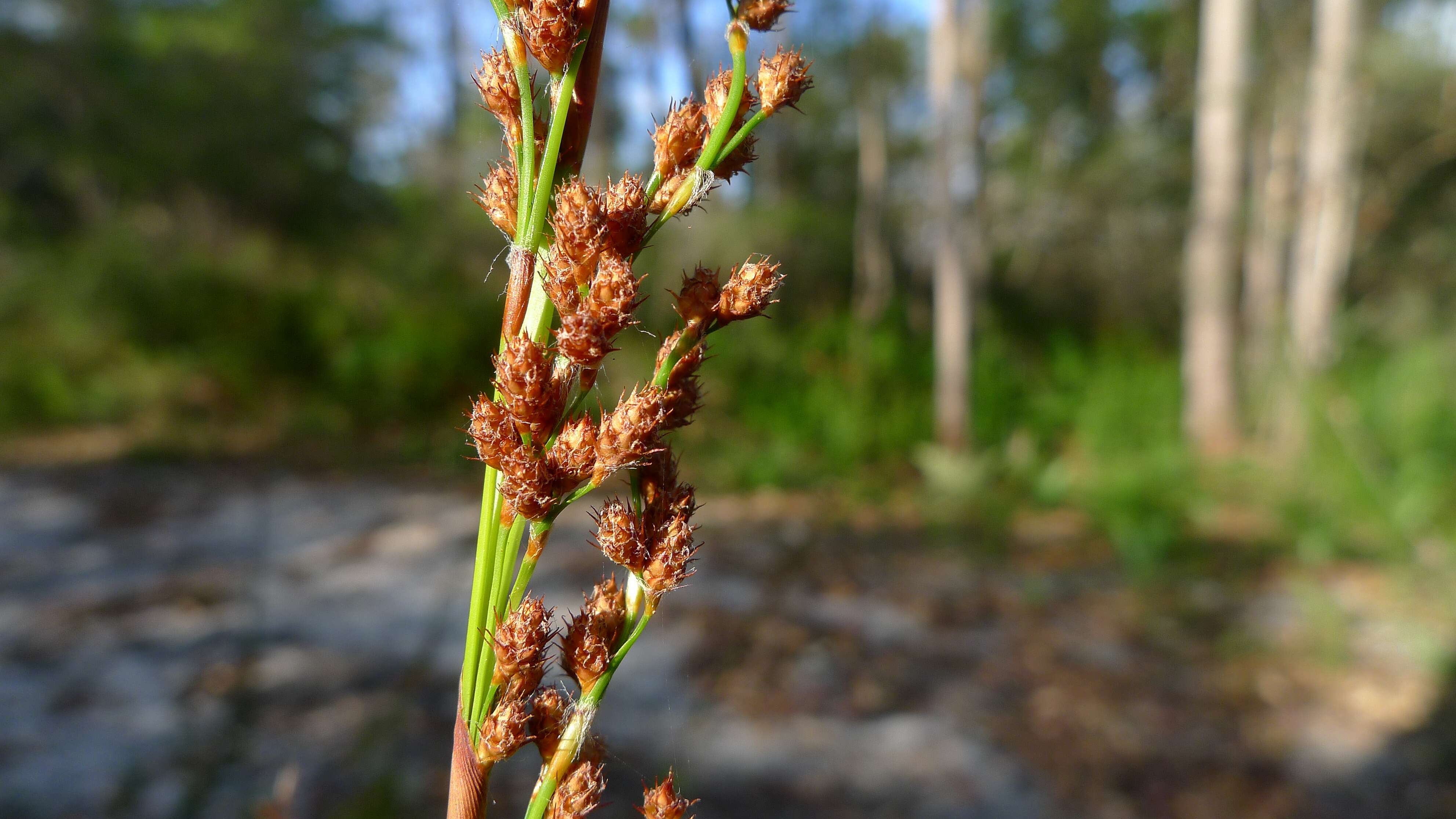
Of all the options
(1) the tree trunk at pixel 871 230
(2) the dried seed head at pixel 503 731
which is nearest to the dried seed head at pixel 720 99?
(2) the dried seed head at pixel 503 731

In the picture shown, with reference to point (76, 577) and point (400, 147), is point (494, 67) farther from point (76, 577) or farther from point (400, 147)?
point (400, 147)

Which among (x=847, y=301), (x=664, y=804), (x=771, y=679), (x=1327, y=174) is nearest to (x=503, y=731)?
(x=664, y=804)

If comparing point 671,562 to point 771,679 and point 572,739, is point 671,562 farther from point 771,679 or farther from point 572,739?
point 771,679

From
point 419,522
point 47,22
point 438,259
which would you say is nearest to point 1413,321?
point 419,522

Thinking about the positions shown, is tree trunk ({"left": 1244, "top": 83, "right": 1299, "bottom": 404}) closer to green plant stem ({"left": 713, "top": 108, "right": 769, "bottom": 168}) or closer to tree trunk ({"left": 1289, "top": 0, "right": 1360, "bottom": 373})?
tree trunk ({"left": 1289, "top": 0, "right": 1360, "bottom": 373})

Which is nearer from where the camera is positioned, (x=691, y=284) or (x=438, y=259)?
(x=691, y=284)

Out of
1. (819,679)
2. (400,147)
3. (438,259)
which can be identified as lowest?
(819,679)

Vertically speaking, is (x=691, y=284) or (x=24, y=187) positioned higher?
(x=24, y=187)
